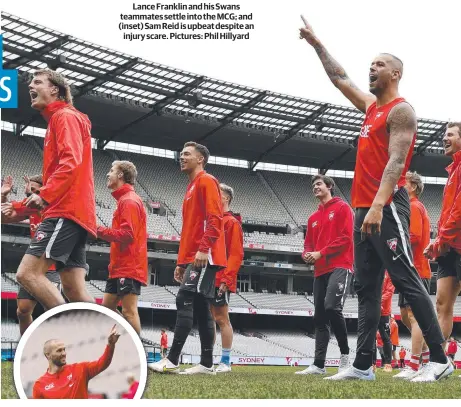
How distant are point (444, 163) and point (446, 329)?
130ft

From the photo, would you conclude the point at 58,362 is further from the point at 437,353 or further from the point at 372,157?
the point at 372,157

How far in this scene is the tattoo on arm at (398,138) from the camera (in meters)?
4.60

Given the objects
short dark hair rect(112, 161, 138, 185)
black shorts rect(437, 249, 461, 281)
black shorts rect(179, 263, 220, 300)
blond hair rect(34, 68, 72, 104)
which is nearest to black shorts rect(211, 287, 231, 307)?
black shorts rect(179, 263, 220, 300)

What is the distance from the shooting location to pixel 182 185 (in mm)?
40250

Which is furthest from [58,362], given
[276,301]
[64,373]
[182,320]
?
[276,301]

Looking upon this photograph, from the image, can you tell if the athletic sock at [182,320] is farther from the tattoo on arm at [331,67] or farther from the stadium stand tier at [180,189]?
the stadium stand tier at [180,189]

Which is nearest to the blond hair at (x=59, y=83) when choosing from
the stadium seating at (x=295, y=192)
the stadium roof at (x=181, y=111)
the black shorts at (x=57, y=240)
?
the black shorts at (x=57, y=240)

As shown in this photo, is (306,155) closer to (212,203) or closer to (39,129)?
(39,129)

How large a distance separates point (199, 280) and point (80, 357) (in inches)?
149

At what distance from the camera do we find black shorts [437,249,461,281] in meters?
5.91

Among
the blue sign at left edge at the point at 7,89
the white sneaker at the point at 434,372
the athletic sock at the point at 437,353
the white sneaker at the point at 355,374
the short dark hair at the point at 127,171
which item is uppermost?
the blue sign at left edge at the point at 7,89

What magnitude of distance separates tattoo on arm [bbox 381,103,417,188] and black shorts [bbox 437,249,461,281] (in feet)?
5.38

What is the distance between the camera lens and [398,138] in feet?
15.3

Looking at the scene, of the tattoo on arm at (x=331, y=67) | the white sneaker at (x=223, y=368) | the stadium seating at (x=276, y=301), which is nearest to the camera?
the tattoo on arm at (x=331, y=67)
